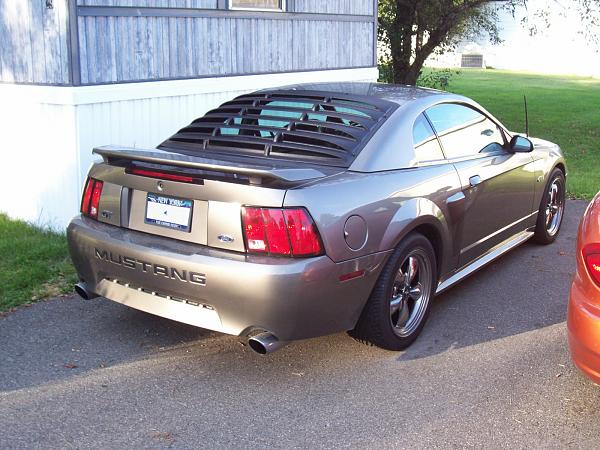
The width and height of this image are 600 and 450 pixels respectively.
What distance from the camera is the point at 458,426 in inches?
150

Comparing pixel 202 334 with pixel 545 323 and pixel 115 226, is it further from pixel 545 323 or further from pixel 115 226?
pixel 545 323

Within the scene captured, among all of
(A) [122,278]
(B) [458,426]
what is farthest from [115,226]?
(B) [458,426]

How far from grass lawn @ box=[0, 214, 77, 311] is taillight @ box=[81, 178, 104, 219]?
110 cm

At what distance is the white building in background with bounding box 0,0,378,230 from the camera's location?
7.11 m

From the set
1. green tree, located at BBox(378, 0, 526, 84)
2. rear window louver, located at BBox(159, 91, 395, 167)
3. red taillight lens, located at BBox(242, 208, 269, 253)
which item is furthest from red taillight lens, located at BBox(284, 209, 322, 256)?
green tree, located at BBox(378, 0, 526, 84)

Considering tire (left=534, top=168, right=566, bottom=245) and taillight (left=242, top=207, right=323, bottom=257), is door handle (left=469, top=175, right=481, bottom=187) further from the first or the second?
taillight (left=242, top=207, right=323, bottom=257)

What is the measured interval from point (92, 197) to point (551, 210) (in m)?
4.36

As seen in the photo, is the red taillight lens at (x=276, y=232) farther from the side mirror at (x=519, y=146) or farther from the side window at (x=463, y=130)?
the side mirror at (x=519, y=146)

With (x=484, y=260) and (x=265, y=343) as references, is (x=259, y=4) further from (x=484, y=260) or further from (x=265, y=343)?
(x=265, y=343)

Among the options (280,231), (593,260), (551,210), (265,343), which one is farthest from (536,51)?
(265,343)

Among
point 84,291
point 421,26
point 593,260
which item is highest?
point 421,26

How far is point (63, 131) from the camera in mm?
7137

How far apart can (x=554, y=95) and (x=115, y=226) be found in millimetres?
21895

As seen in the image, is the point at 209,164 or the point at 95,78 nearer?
the point at 209,164
